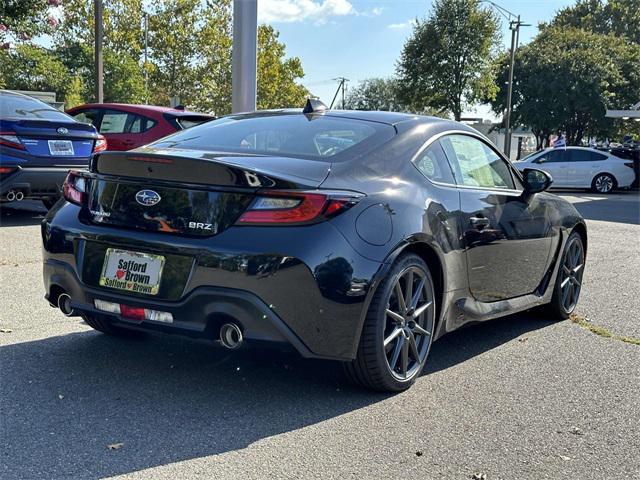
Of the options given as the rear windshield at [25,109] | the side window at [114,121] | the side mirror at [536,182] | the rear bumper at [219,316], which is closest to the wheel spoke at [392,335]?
the rear bumper at [219,316]

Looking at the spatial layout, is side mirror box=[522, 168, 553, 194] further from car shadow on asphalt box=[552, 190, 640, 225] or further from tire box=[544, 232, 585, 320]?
car shadow on asphalt box=[552, 190, 640, 225]

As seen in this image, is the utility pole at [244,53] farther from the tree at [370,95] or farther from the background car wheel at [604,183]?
the tree at [370,95]

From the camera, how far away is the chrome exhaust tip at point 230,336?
334 cm

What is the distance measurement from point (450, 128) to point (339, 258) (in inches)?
64.5

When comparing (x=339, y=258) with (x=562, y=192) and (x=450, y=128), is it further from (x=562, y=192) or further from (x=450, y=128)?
(x=562, y=192)

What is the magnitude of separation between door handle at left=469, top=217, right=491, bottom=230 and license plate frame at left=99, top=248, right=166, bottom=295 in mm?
1884

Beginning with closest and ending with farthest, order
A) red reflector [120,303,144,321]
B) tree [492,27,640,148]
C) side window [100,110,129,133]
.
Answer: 1. red reflector [120,303,144,321]
2. side window [100,110,129,133]
3. tree [492,27,640,148]

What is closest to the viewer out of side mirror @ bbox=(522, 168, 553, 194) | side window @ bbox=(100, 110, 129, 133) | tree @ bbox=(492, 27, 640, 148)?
side mirror @ bbox=(522, 168, 553, 194)

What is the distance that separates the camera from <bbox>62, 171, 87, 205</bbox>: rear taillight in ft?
12.7

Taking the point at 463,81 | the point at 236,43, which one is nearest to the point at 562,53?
the point at 463,81

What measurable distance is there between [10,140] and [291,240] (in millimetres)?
6474

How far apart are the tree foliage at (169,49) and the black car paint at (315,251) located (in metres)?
33.6

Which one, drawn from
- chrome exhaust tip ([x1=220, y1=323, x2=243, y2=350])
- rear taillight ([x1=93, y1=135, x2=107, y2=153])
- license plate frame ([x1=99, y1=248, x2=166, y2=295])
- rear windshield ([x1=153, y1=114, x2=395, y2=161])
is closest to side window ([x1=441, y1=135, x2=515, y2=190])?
rear windshield ([x1=153, y1=114, x2=395, y2=161])

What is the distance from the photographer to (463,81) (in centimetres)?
3978
